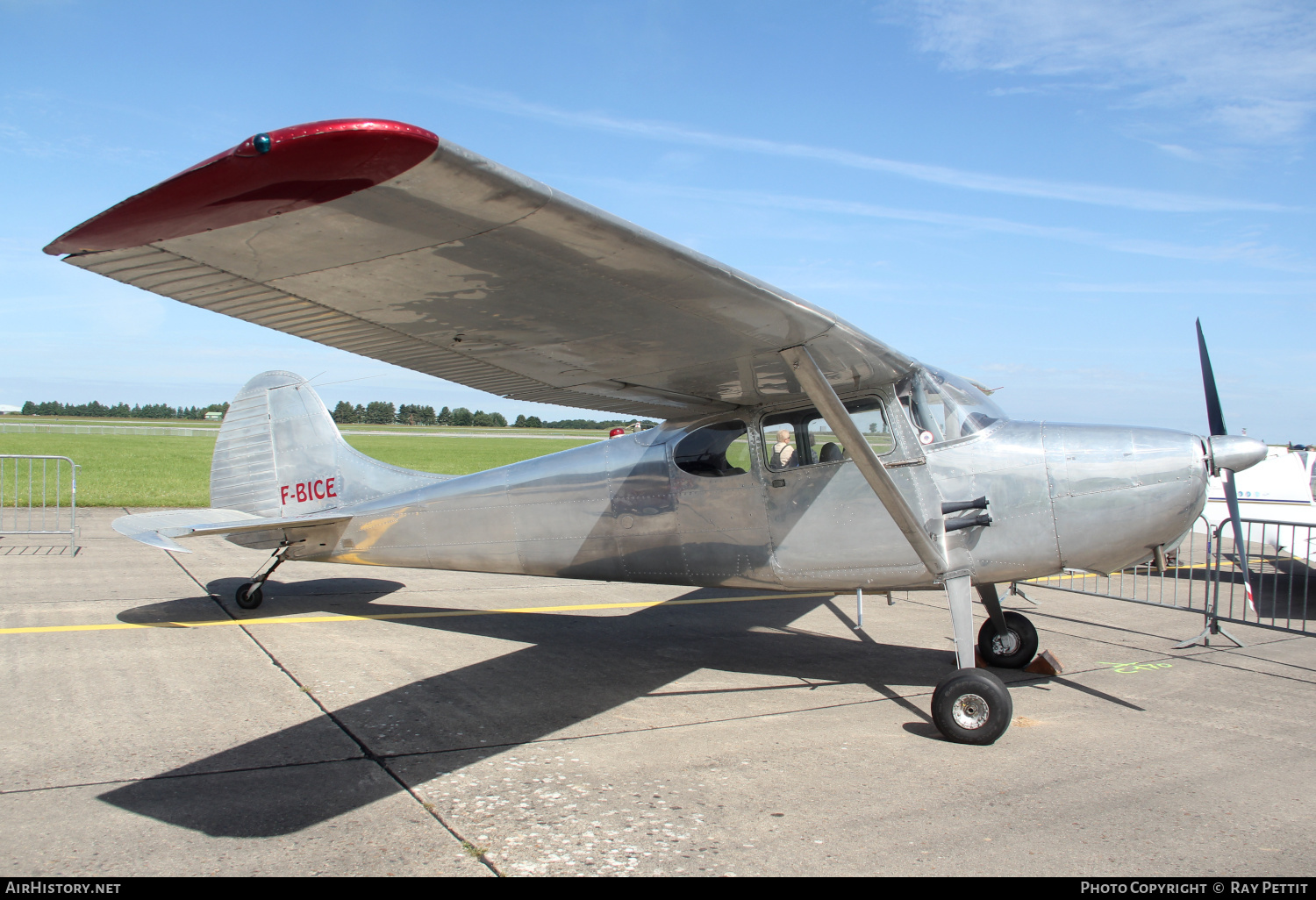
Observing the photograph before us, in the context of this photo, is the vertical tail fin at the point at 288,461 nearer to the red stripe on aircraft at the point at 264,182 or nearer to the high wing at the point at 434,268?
the high wing at the point at 434,268

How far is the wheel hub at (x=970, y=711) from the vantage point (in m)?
4.64

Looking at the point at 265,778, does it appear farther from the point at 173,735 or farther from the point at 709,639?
the point at 709,639

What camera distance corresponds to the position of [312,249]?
8.52ft

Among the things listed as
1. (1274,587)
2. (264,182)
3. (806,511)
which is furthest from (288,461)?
(1274,587)

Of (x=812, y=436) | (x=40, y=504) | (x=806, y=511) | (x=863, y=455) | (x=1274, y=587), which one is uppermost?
(x=812, y=436)

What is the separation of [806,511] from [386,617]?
15.4ft

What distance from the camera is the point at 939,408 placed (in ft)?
17.8

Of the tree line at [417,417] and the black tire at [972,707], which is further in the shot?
the tree line at [417,417]

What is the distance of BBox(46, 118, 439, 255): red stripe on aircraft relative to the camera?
1974 millimetres

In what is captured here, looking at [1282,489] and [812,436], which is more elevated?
[812,436]

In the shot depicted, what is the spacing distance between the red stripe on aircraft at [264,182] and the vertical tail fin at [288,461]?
5368 millimetres

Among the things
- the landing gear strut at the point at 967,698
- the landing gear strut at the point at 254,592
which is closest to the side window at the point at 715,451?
the landing gear strut at the point at 967,698

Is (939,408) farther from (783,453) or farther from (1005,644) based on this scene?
(1005,644)

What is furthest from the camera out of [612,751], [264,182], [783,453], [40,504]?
[40,504]
